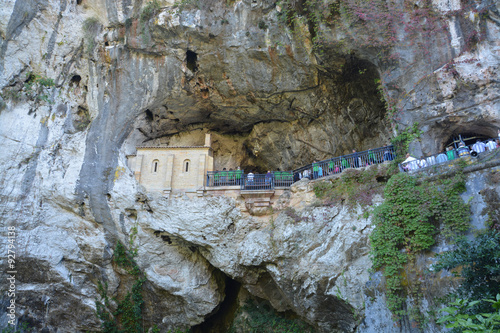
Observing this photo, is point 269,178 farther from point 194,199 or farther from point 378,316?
point 378,316

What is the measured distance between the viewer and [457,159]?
1040cm

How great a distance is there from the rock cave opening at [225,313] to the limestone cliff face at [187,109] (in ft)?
2.99

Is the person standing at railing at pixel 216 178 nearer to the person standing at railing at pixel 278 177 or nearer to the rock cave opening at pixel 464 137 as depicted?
the person standing at railing at pixel 278 177

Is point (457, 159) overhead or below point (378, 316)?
overhead

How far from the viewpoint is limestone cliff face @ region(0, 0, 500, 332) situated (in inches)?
477

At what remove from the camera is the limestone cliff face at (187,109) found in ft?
39.8

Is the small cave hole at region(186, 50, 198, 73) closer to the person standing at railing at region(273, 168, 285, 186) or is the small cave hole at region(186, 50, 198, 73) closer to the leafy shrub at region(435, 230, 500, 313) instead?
the person standing at railing at region(273, 168, 285, 186)

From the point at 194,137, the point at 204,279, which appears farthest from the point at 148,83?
the point at 204,279

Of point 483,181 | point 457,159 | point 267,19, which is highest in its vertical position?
point 267,19

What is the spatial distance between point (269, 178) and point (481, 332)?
1087cm

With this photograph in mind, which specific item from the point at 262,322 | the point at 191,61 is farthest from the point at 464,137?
the point at 191,61

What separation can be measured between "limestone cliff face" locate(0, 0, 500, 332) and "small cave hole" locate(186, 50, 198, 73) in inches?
1.7

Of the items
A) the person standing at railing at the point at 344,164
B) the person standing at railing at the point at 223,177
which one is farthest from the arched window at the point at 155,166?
the person standing at railing at the point at 344,164

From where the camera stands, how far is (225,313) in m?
16.3
